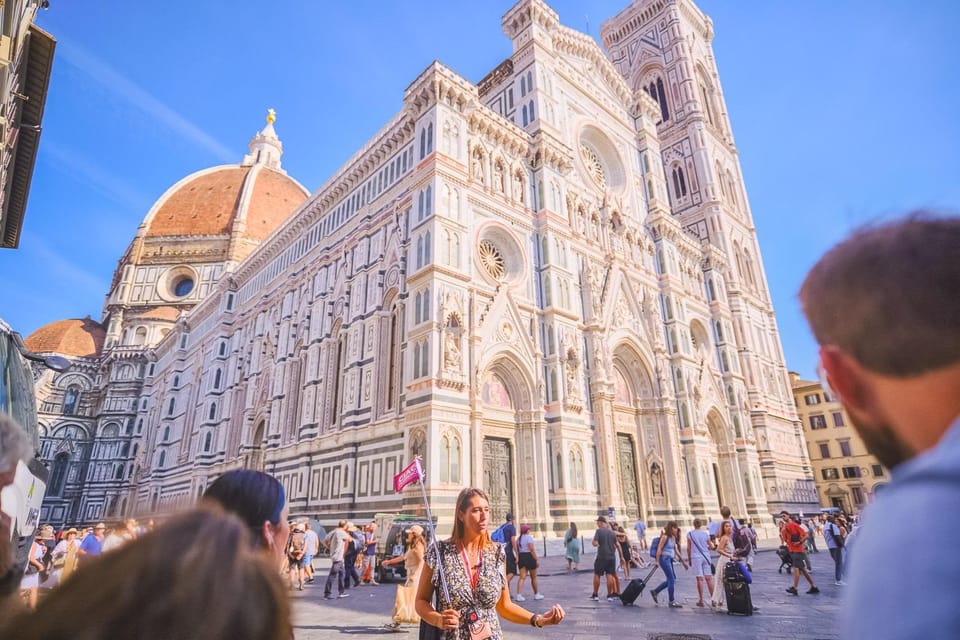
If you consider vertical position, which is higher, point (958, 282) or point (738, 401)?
point (738, 401)

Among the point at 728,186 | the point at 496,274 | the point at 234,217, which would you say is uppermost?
the point at 234,217

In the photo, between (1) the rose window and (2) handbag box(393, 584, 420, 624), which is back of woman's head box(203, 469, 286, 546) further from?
(1) the rose window

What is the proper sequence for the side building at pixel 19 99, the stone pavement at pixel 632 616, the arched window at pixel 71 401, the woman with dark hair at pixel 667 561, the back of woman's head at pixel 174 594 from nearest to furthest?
the back of woman's head at pixel 174 594
the stone pavement at pixel 632 616
the woman with dark hair at pixel 667 561
the side building at pixel 19 99
the arched window at pixel 71 401

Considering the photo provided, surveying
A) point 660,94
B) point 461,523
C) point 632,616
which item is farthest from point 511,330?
point 660,94

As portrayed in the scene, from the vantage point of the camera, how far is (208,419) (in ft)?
97.0

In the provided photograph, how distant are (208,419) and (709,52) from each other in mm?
49545

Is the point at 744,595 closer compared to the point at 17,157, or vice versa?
the point at 744,595

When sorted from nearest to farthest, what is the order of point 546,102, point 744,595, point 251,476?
point 251,476 → point 744,595 → point 546,102

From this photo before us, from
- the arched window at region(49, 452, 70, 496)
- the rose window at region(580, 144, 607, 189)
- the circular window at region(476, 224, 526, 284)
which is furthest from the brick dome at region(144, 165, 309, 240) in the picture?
the circular window at region(476, 224, 526, 284)

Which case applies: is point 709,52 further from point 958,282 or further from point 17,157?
point 958,282

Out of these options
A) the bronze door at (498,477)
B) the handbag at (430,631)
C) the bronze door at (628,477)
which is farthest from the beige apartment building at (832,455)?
the handbag at (430,631)

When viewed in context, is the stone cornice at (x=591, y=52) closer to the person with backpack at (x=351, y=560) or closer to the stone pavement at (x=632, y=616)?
the person with backpack at (x=351, y=560)

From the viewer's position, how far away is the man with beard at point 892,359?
0.68 m

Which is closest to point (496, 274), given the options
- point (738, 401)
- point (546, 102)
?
point (546, 102)
